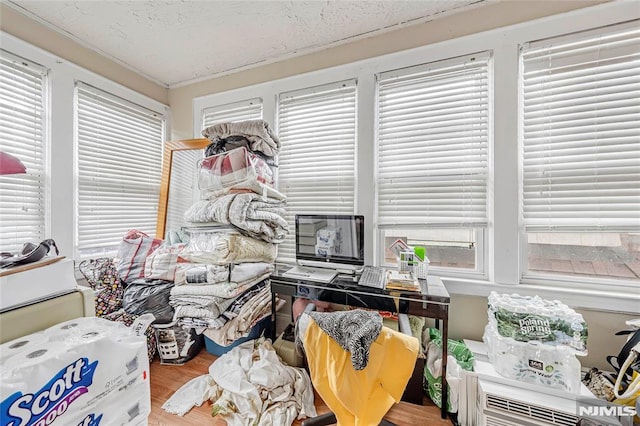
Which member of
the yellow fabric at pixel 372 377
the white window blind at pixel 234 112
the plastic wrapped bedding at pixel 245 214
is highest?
the white window blind at pixel 234 112

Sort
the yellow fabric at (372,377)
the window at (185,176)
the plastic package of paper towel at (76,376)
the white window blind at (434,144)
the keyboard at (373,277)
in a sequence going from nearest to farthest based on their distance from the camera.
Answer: the plastic package of paper towel at (76,376) → the yellow fabric at (372,377) → the keyboard at (373,277) → the white window blind at (434,144) → the window at (185,176)

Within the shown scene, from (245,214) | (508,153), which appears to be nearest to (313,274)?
(245,214)

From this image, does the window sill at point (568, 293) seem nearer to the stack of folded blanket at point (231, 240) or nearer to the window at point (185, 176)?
the stack of folded blanket at point (231, 240)

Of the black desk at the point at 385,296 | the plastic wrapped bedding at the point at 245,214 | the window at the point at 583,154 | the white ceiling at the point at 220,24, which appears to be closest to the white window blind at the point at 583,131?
the window at the point at 583,154

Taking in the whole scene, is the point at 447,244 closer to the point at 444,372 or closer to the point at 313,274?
the point at 444,372

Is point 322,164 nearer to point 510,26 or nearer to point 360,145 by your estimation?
point 360,145

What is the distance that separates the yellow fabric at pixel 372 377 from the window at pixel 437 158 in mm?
1046

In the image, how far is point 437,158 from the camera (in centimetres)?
197

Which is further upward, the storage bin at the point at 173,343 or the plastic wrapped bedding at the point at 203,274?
the plastic wrapped bedding at the point at 203,274

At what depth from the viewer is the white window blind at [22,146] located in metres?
1.77

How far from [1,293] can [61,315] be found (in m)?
0.22

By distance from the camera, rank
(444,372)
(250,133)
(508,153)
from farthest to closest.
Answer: (250,133)
(508,153)
(444,372)

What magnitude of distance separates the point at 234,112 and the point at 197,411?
2603mm

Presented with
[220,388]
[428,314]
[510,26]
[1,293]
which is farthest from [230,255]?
[510,26]
